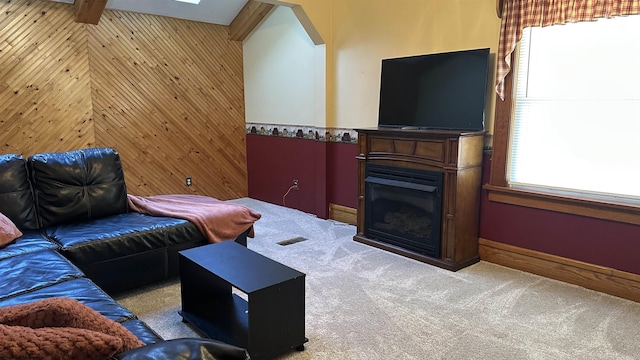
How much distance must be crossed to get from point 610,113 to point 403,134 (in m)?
1.42

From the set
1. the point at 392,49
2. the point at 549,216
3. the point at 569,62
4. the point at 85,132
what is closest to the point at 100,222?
the point at 85,132

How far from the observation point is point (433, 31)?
378 cm

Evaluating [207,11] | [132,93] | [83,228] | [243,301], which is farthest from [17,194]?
[207,11]

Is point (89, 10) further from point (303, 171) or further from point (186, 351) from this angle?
point (186, 351)

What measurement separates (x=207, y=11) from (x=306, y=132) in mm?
1886

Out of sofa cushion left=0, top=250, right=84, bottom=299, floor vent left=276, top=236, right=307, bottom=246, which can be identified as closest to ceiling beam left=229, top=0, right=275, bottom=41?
floor vent left=276, top=236, right=307, bottom=246

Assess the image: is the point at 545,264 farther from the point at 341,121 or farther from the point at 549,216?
the point at 341,121

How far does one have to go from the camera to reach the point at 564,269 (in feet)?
10.5

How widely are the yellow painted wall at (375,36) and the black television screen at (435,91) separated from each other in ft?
0.45

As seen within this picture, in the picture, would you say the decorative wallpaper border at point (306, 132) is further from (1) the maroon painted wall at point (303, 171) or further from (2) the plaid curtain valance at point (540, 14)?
(2) the plaid curtain valance at point (540, 14)

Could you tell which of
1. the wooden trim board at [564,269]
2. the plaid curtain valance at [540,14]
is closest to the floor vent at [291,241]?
the wooden trim board at [564,269]

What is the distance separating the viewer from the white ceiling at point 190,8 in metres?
4.82

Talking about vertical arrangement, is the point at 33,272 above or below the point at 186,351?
below

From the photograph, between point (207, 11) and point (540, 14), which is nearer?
point (540, 14)
